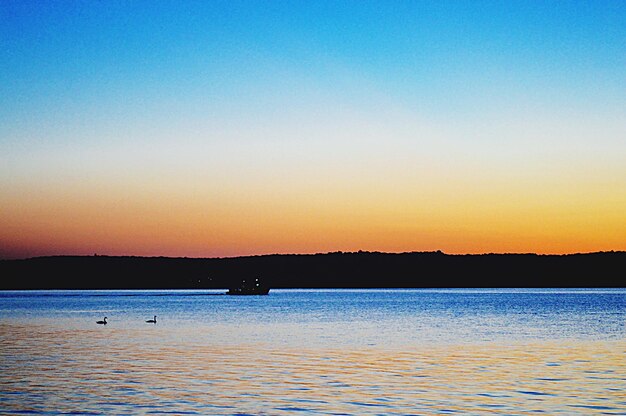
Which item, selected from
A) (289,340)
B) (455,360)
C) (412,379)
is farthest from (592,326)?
(412,379)

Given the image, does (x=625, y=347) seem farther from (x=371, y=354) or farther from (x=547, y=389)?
(x=547, y=389)

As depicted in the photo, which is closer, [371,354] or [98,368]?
[98,368]

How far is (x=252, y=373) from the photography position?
43.0 meters

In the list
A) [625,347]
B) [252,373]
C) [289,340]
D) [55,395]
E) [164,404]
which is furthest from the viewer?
[289,340]

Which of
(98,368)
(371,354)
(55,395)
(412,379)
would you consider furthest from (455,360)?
(55,395)

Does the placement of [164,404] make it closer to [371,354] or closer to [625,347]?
[371,354]

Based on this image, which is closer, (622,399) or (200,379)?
(622,399)

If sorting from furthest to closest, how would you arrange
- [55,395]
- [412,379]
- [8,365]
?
[8,365] → [412,379] → [55,395]

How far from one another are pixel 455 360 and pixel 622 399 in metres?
17.1

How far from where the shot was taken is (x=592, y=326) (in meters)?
86.0

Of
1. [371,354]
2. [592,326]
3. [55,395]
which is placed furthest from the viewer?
[592,326]

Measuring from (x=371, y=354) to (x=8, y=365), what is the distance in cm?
2184

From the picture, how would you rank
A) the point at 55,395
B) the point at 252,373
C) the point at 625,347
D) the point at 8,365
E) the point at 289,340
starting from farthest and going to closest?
1. the point at 289,340
2. the point at 625,347
3. the point at 8,365
4. the point at 252,373
5. the point at 55,395

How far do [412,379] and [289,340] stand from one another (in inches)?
1141
